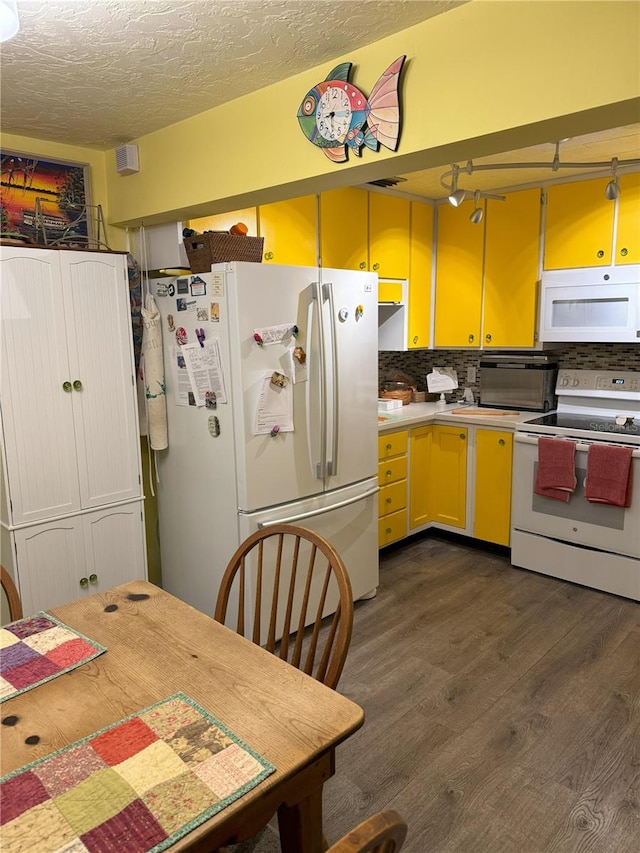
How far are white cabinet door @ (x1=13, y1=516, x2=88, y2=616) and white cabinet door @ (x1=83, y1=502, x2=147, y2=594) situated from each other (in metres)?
0.05

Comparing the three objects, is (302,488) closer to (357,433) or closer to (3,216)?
(357,433)

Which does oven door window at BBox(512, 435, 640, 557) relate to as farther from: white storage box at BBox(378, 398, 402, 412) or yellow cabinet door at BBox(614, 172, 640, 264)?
yellow cabinet door at BBox(614, 172, 640, 264)

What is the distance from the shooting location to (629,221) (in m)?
3.30

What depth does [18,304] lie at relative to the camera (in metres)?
2.34

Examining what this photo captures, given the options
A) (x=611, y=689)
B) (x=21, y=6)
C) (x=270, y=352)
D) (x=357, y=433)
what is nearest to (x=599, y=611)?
(x=611, y=689)

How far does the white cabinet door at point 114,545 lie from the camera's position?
268 centimetres

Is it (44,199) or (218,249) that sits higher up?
(44,199)

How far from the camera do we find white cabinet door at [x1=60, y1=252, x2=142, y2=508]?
253 centimetres

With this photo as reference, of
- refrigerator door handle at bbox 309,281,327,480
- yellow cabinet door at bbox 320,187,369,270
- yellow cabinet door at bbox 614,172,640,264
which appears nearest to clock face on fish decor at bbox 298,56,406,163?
refrigerator door handle at bbox 309,281,327,480

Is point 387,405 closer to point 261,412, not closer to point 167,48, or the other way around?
point 261,412

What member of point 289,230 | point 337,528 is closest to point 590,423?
point 337,528

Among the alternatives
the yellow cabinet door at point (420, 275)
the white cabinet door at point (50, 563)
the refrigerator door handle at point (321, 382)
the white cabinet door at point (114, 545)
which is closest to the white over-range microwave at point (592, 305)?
the yellow cabinet door at point (420, 275)

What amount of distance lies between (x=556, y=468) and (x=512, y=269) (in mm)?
1345

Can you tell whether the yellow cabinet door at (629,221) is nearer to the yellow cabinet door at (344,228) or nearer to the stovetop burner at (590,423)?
the stovetop burner at (590,423)
